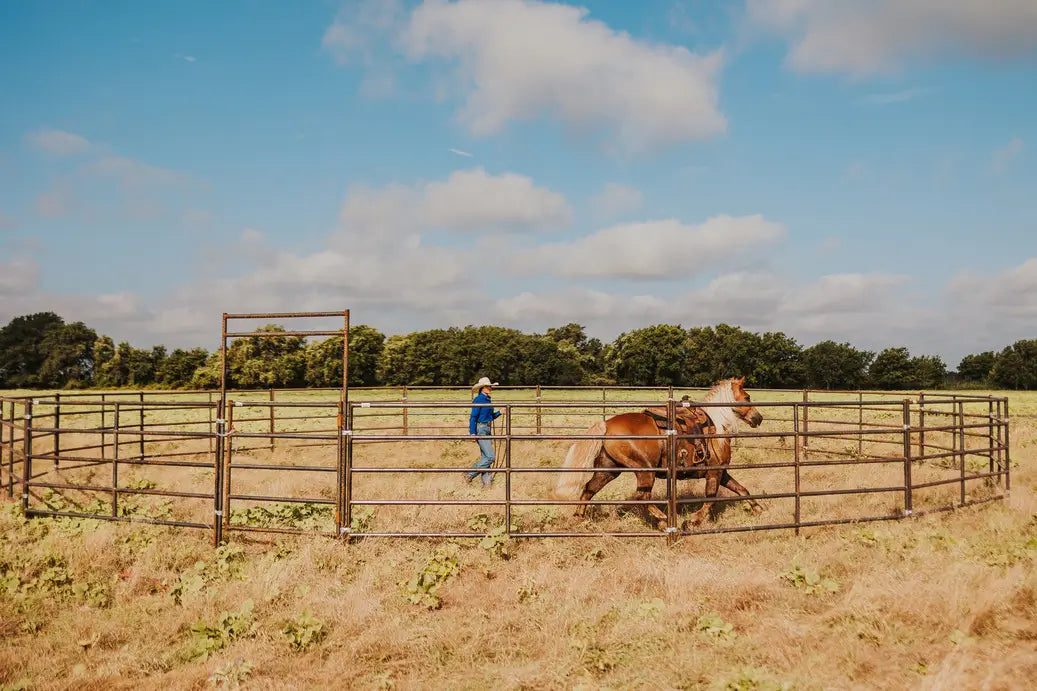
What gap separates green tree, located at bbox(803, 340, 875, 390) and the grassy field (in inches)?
2551

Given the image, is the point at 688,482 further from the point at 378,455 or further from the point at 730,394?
the point at 378,455

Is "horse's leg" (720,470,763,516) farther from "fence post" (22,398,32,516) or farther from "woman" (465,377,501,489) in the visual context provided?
"fence post" (22,398,32,516)

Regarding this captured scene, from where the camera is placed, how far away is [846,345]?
2734 inches

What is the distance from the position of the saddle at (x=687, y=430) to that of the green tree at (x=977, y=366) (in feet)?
286

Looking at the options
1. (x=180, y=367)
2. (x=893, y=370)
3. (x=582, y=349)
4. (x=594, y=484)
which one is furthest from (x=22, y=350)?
(x=893, y=370)

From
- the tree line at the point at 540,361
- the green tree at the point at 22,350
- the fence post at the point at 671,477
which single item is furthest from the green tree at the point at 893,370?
the green tree at the point at 22,350

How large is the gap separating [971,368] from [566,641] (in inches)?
3716

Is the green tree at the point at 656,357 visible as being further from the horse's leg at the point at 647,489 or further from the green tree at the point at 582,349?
the horse's leg at the point at 647,489

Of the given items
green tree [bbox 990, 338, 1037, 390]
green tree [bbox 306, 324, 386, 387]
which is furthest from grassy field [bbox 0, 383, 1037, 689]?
green tree [bbox 990, 338, 1037, 390]

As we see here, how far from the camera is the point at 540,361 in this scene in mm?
69812

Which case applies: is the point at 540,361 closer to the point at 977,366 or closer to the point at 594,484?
the point at 977,366

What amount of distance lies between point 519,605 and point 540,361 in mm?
64451

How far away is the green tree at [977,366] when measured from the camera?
8081cm

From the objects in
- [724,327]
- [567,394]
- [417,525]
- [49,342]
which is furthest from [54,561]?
[49,342]
